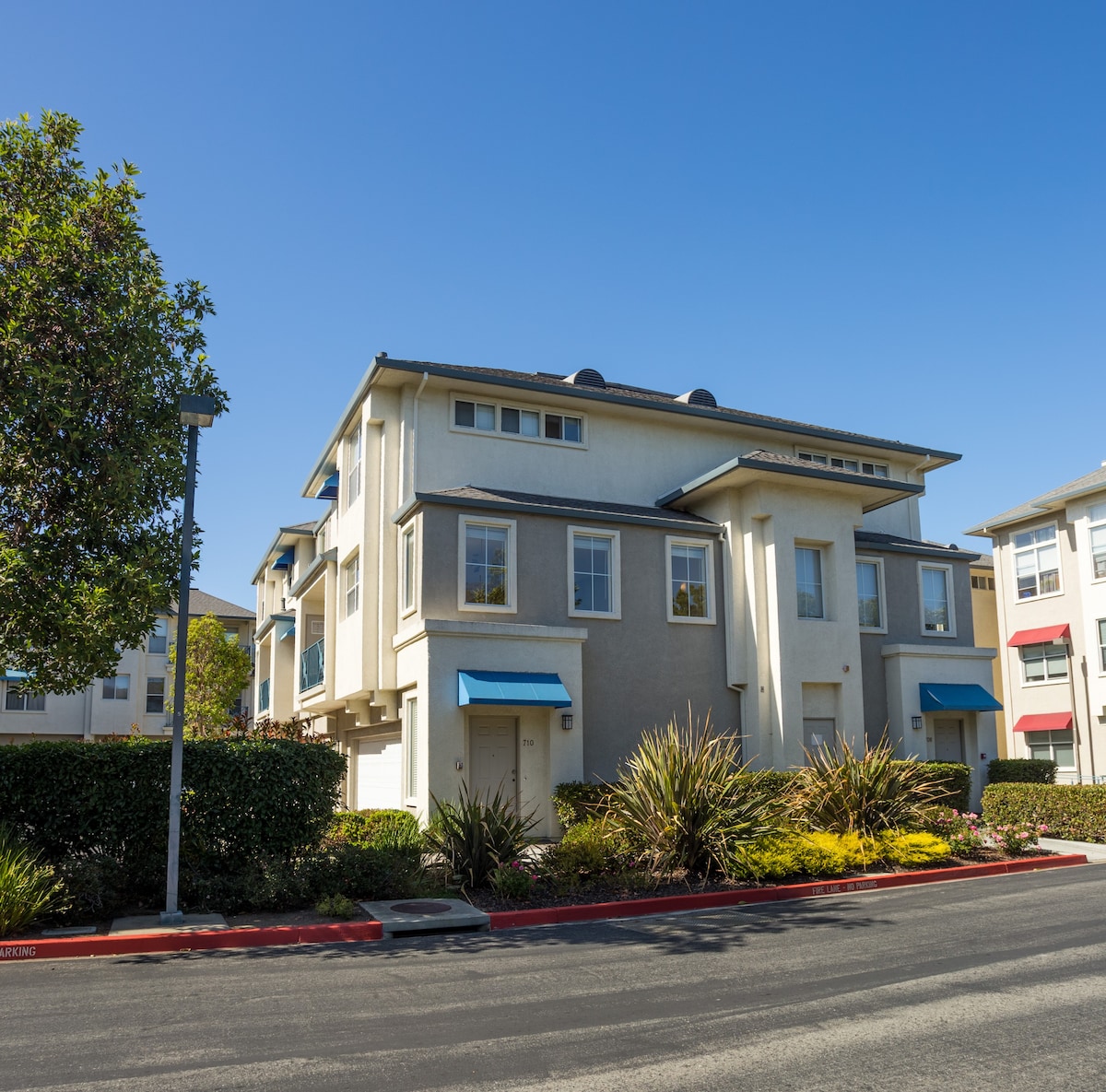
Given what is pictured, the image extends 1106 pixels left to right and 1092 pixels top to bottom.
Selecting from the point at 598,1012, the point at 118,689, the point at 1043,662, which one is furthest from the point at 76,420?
the point at 118,689

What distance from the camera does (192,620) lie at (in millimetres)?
43750

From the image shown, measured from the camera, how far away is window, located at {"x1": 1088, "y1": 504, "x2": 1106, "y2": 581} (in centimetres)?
3372

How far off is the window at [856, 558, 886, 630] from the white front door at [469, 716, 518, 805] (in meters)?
9.41

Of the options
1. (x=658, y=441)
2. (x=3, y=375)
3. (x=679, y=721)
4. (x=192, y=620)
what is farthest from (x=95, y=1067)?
(x=192, y=620)

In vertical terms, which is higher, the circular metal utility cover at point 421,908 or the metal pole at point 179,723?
the metal pole at point 179,723

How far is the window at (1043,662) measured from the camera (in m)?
35.2

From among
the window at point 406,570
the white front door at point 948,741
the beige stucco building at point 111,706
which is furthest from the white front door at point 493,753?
the beige stucco building at point 111,706

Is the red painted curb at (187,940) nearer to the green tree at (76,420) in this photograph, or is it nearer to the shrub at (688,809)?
the green tree at (76,420)

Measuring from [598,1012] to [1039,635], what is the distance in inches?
1290

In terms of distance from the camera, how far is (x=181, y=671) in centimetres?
1096

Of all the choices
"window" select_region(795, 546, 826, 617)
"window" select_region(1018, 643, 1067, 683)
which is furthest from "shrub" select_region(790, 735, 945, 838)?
"window" select_region(1018, 643, 1067, 683)

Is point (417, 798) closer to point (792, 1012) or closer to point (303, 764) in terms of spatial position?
point (303, 764)

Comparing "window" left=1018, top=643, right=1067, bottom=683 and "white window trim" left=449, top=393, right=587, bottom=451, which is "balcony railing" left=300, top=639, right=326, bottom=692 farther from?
"window" left=1018, top=643, right=1067, bottom=683

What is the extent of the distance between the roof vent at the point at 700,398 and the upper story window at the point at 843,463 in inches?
105
